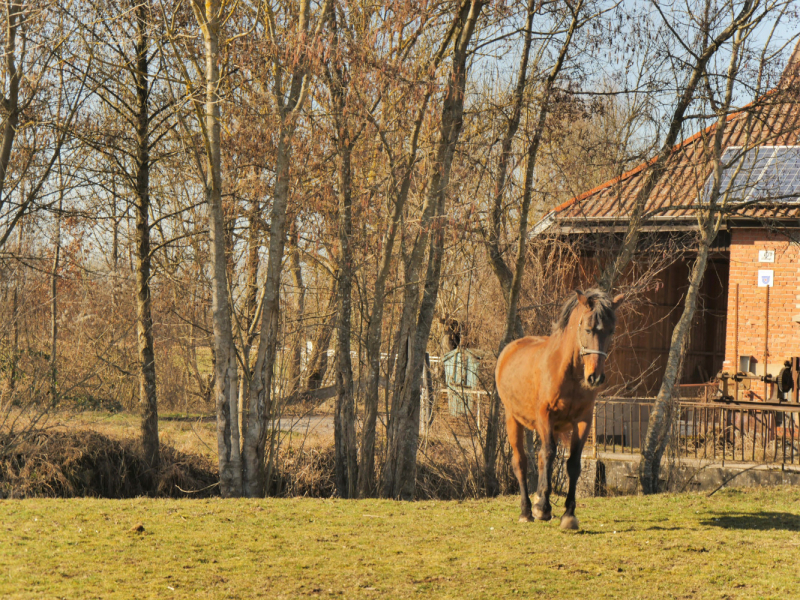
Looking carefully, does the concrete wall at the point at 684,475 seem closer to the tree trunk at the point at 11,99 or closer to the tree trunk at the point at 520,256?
the tree trunk at the point at 520,256

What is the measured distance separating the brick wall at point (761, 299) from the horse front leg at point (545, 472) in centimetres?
1221

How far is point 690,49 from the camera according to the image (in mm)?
11336

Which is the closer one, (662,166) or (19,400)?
(662,166)

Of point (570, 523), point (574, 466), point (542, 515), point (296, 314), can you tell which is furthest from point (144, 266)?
point (570, 523)

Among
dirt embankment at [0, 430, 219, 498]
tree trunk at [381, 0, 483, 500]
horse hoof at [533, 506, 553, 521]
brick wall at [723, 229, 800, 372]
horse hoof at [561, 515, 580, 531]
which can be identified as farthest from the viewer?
brick wall at [723, 229, 800, 372]

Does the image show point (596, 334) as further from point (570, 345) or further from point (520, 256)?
point (520, 256)

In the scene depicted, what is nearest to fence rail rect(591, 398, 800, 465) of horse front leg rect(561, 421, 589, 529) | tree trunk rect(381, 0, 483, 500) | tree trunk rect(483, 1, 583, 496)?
tree trunk rect(483, 1, 583, 496)

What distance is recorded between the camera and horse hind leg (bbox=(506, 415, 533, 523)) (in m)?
7.39

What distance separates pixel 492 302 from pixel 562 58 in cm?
661

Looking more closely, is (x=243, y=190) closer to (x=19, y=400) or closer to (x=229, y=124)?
(x=229, y=124)

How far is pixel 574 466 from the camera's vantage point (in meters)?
6.94

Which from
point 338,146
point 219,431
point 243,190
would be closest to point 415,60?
point 338,146

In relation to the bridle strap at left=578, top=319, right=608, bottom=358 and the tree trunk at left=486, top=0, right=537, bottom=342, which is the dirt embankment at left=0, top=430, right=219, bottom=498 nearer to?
the tree trunk at left=486, top=0, right=537, bottom=342

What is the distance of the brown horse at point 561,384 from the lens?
6023mm
